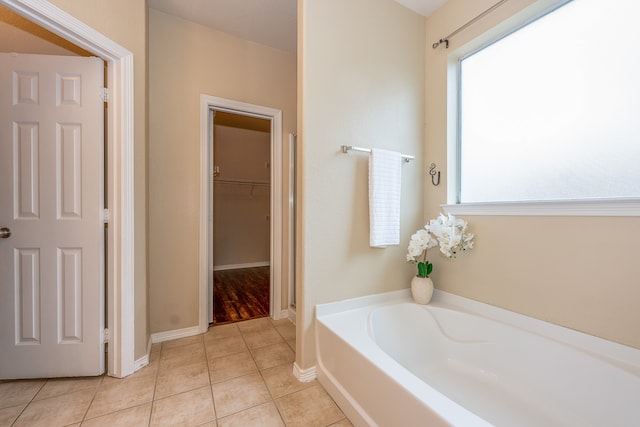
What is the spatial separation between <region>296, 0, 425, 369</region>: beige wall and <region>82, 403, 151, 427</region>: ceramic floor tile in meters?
0.82

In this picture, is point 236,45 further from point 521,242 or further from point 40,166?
point 521,242

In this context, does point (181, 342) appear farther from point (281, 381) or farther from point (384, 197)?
point (384, 197)

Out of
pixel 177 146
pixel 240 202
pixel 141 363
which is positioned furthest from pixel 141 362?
pixel 240 202

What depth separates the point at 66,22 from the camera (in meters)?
1.27

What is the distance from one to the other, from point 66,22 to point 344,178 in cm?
168

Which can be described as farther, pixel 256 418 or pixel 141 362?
pixel 141 362

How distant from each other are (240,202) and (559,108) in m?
4.32

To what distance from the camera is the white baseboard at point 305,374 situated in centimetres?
151

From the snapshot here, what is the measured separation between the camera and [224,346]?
192 cm

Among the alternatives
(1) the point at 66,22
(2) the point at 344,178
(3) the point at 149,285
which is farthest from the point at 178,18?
(3) the point at 149,285

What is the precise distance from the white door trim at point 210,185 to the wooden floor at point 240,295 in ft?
0.89

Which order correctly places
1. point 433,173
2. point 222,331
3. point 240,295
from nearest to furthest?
point 433,173 → point 222,331 → point 240,295

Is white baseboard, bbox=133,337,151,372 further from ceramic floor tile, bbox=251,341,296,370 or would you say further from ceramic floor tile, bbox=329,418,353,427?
ceramic floor tile, bbox=329,418,353,427

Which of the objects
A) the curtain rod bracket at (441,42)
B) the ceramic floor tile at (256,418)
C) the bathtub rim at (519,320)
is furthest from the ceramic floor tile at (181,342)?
the curtain rod bracket at (441,42)
